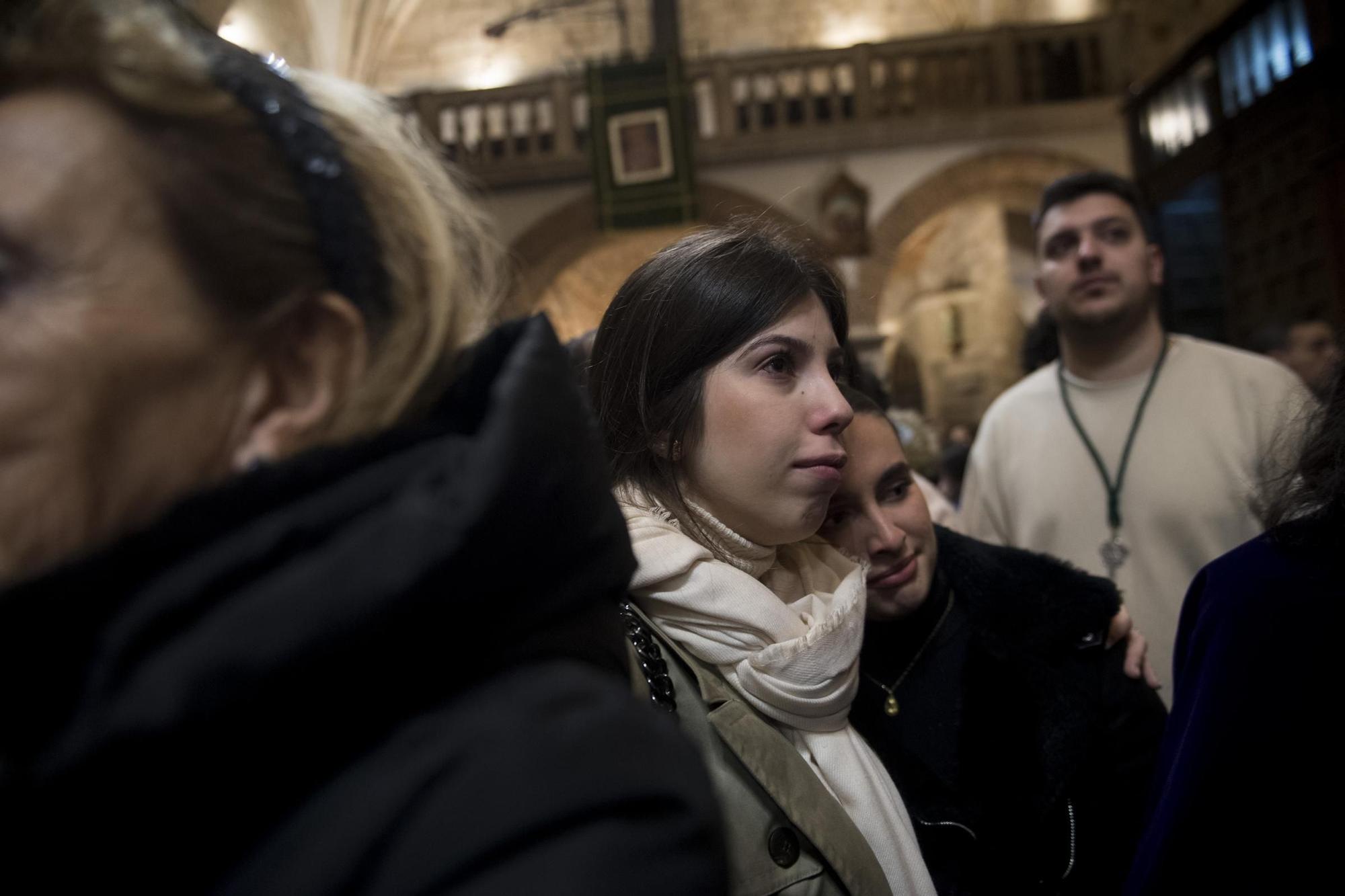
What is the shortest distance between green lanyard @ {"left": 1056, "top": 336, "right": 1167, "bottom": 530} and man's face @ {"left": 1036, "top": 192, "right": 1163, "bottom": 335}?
149 mm

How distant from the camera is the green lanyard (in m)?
2.63

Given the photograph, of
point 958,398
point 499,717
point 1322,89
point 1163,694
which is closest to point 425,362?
point 499,717

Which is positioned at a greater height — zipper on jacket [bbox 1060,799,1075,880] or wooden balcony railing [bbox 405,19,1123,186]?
wooden balcony railing [bbox 405,19,1123,186]

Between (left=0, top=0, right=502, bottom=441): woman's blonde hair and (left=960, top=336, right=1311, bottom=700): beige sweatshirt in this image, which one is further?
(left=960, top=336, right=1311, bottom=700): beige sweatshirt

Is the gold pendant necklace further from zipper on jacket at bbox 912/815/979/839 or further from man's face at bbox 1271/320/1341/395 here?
man's face at bbox 1271/320/1341/395

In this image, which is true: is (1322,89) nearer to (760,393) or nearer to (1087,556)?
(1087,556)

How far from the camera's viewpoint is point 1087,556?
105 inches

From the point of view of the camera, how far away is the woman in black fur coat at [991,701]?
1.53 meters

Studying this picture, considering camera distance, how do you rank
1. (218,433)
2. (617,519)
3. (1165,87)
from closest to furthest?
(218,433), (617,519), (1165,87)

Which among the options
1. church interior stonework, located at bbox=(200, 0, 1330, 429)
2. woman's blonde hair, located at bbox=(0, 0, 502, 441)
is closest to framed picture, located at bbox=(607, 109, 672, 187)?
church interior stonework, located at bbox=(200, 0, 1330, 429)

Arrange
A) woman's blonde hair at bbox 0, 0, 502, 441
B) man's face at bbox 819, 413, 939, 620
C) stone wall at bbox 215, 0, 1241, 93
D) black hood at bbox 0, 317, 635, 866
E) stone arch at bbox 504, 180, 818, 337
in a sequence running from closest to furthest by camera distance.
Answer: black hood at bbox 0, 317, 635, 866, woman's blonde hair at bbox 0, 0, 502, 441, man's face at bbox 819, 413, 939, 620, stone arch at bbox 504, 180, 818, 337, stone wall at bbox 215, 0, 1241, 93

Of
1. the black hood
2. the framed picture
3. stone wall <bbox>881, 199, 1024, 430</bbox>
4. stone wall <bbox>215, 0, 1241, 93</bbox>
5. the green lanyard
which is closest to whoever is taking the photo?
the black hood

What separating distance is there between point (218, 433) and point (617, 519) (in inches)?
11.9

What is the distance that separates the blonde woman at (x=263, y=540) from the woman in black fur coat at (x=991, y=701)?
3.16 ft
